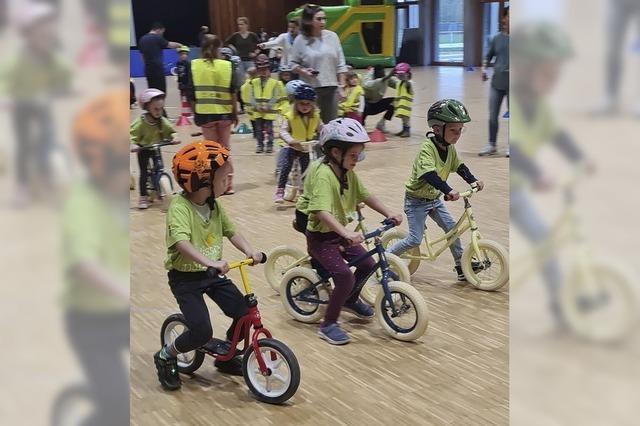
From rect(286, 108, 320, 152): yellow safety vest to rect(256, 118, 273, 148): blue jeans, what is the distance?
3194 mm

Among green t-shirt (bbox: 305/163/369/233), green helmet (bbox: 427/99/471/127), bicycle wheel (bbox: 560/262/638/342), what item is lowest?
green t-shirt (bbox: 305/163/369/233)

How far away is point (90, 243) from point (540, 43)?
53cm

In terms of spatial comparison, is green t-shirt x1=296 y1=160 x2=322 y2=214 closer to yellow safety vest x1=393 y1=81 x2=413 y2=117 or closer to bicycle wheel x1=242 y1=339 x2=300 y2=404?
bicycle wheel x1=242 y1=339 x2=300 y2=404

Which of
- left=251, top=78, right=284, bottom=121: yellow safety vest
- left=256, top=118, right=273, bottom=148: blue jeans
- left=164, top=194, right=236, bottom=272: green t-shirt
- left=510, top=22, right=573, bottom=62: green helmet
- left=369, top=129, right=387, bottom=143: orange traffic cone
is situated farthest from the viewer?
left=369, top=129, right=387, bottom=143: orange traffic cone

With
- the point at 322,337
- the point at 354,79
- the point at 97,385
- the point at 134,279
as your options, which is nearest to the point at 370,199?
the point at 322,337

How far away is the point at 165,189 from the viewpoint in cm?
691

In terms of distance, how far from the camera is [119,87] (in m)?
0.74

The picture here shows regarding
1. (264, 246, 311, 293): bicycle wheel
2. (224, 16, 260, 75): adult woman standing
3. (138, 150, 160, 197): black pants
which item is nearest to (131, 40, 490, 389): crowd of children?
(264, 246, 311, 293): bicycle wheel

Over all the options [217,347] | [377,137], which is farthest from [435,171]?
[377,137]

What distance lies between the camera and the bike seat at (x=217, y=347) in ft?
10.3

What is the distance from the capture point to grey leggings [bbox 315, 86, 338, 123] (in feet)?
21.2

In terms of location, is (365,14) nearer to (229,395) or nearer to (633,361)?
(229,395)

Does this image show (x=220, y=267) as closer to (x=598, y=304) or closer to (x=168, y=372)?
(x=168, y=372)

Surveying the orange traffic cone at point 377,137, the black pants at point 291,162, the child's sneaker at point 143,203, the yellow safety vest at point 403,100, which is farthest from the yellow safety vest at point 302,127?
the yellow safety vest at point 403,100
